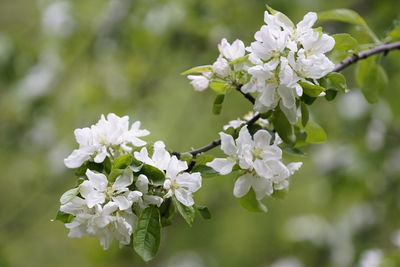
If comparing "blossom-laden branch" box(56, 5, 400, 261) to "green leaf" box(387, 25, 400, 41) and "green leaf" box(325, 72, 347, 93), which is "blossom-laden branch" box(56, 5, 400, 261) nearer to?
"green leaf" box(325, 72, 347, 93)

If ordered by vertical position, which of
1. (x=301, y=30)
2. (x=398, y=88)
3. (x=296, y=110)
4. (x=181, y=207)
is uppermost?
(x=301, y=30)

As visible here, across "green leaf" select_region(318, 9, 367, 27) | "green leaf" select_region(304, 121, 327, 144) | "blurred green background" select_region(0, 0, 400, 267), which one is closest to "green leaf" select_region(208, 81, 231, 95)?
"green leaf" select_region(304, 121, 327, 144)

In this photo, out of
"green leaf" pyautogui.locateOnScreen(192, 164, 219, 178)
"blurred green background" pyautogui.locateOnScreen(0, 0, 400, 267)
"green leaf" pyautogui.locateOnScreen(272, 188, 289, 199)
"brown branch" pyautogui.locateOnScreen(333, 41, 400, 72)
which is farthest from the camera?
"blurred green background" pyautogui.locateOnScreen(0, 0, 400, 267)

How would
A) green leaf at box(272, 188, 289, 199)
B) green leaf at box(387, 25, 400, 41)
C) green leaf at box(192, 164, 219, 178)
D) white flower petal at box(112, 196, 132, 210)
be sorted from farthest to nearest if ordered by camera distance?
green leaf at box(387, 25, 400, 41), green leaf at box(272, 188, 289, 199), green leaf at box(192, 164, 219, 178), white flower petal at box(112, 196, 132, 210)

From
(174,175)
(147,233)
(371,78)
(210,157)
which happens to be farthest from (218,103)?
(371,78)

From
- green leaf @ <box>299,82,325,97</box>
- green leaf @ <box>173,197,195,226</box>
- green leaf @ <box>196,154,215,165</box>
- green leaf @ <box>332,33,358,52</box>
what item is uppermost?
green leaf @ <box>299,82,325,97</box>

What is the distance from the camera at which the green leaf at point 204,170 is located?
1.27 metres

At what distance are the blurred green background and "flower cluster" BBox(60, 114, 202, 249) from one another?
1.98m

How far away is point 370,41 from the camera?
69.2 inches

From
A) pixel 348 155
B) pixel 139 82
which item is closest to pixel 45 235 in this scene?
pixel 139 82

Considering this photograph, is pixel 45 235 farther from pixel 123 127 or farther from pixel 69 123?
pixel 123 127

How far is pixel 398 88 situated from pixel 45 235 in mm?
3679

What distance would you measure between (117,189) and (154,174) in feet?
0.26

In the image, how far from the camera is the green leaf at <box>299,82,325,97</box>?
1237 millimetres
